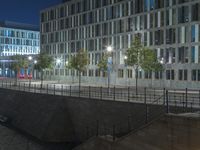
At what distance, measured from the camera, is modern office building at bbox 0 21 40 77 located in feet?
428

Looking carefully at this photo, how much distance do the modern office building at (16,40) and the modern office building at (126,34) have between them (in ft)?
141

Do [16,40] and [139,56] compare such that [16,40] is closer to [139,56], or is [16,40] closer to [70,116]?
[139,56]

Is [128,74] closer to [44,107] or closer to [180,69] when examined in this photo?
[180,69]

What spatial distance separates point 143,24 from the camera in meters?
61.9

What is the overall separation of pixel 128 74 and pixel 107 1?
16839 millimetres

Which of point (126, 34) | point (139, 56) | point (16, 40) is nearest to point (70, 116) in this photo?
point (139, 56)

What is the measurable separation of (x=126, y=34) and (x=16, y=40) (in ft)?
256

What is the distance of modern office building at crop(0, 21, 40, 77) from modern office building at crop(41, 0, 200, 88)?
1698 inches

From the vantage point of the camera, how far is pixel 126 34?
65.5 m

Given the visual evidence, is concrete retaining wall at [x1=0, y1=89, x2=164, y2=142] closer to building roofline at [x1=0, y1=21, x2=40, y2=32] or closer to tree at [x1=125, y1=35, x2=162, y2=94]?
tree at [x1=125, y1=35, x2=162, y2=94]

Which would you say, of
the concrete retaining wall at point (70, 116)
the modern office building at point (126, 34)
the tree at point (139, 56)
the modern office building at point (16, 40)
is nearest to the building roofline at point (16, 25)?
the modern office building at point (16, 40)

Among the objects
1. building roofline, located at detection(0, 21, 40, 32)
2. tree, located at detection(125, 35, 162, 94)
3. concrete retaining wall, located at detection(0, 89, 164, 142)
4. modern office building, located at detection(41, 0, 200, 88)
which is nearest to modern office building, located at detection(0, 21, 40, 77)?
building roofline, located at detection(0, 21, 40, 32)

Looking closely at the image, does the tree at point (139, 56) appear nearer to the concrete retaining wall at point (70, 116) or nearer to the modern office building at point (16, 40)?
the concrete retaining wall at point (70, 116)

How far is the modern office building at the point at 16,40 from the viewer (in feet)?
428
